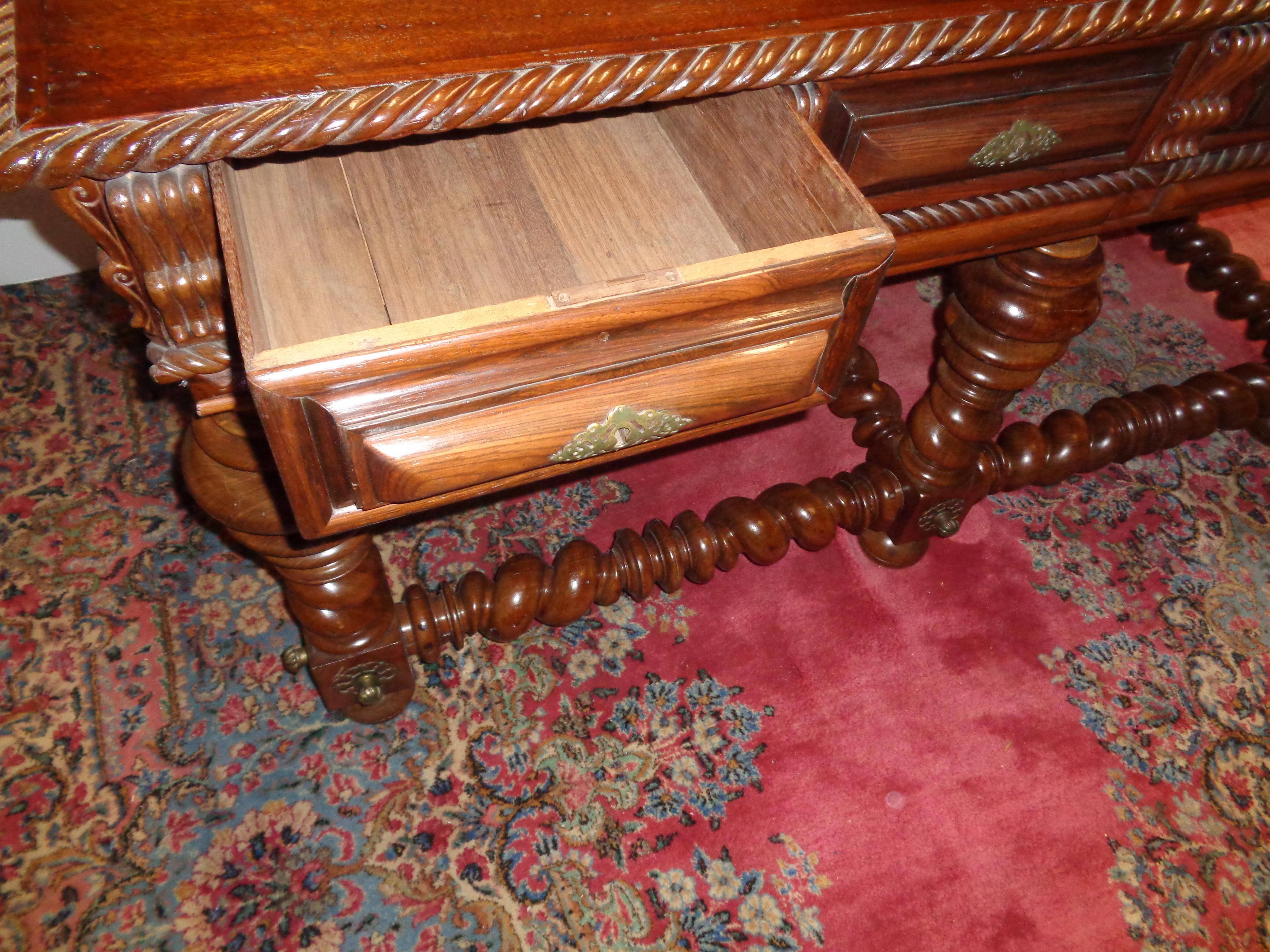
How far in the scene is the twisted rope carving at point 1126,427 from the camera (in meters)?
1.03

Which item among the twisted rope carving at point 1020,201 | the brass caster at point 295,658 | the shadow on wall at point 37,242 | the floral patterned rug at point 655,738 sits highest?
the twisted rope carving at point 1020,201

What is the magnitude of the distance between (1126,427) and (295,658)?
1.01 m

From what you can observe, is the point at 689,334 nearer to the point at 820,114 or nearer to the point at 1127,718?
the point at 820,114

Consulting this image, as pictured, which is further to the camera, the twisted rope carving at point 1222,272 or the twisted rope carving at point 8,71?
the twisted rope carving at point 1222,272

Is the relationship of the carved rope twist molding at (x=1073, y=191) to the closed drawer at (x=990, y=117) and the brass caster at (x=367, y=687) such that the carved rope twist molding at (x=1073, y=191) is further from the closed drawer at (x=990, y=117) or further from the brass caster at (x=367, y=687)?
the brass caster at (x=367, y=687)

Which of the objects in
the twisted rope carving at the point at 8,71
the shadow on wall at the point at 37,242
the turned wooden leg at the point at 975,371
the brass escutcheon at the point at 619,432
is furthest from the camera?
the shadow on wall at the point at 37,242

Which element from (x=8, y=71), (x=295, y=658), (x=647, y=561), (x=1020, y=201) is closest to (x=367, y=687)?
(x=295, y=658)

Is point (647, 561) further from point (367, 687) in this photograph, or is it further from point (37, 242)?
point (37, 242)

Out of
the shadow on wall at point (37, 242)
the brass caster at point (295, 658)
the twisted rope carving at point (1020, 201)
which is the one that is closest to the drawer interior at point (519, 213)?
the twisted rope carving at point (1020, 201)

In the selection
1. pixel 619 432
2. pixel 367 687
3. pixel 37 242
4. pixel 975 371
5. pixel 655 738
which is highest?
pixel 619 432

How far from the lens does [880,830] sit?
2.94 feet

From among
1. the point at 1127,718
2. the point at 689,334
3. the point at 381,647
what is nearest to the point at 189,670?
the point at 381,647

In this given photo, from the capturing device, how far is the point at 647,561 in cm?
90

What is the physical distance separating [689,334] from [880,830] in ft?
2.14
